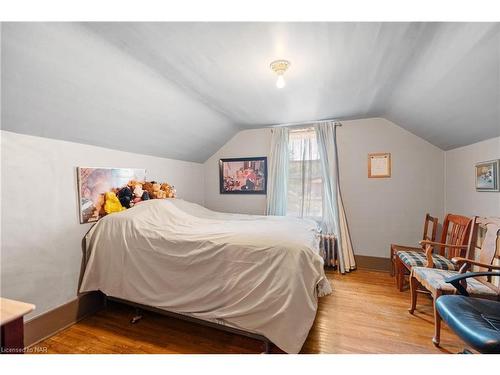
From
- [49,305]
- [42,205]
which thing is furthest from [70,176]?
[49,305]

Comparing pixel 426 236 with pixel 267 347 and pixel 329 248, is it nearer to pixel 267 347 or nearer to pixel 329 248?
pixel 329 248

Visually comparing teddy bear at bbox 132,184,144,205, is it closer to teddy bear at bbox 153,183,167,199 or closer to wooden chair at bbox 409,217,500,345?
teddy bear at bbox 153,183,167,199

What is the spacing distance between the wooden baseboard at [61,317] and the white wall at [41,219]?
0.07 metres

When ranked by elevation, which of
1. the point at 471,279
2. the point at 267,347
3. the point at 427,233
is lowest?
the point at 267,347

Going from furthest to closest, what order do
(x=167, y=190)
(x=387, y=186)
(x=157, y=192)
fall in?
(x=387, y=186) → (x=167, y=190) → (x=157, y=192)

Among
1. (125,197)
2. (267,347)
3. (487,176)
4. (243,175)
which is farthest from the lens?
(243,175)

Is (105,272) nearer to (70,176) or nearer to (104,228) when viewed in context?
(104,228)

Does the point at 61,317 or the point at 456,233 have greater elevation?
the point at 456,233

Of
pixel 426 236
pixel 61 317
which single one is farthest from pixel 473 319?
pixel 61 317

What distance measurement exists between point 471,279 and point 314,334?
1502mm

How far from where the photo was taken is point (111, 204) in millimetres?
2363

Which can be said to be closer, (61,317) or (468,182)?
(61,317)

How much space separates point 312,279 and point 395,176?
2.57 meters

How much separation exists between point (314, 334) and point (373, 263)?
79.1 inches
